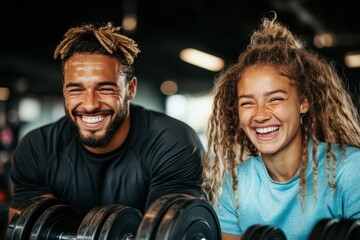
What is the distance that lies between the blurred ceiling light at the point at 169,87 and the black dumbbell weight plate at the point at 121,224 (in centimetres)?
609

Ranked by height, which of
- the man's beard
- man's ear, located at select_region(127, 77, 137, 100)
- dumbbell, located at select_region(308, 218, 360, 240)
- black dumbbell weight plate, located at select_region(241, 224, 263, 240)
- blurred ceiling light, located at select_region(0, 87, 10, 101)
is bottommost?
black dumbbell weight plate, located at select_region(241, 224, 263, 240)

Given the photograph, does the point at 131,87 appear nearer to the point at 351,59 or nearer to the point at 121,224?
the point at 121,224

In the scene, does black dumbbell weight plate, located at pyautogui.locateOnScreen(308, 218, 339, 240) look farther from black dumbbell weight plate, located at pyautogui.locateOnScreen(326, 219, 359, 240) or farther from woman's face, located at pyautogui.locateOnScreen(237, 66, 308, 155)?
woman's face, located at pyautogui.locateOnScreen(237, 66, 308, 155)

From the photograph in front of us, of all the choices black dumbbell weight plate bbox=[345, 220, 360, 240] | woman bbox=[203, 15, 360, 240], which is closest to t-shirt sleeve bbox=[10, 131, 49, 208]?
woman bbox=[203, 15, 360, 240]

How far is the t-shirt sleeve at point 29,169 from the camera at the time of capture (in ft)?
7.03

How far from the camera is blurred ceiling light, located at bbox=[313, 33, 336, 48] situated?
5.82 m

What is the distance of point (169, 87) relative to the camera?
26.1 ft

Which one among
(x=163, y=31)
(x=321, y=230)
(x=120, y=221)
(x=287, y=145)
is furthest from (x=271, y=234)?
(x=163, y=31)

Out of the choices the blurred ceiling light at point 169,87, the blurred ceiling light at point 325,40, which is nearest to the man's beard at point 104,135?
the blurred ceiling light at point 325,40

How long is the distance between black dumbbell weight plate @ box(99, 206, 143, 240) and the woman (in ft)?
1.18

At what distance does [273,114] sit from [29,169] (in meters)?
1.14

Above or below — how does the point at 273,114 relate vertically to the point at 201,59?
below

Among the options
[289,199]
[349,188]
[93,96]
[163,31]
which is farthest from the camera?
[163,31]

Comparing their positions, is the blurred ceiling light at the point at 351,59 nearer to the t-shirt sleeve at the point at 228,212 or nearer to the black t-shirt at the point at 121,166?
the black t-shirt at the point at 121,166
